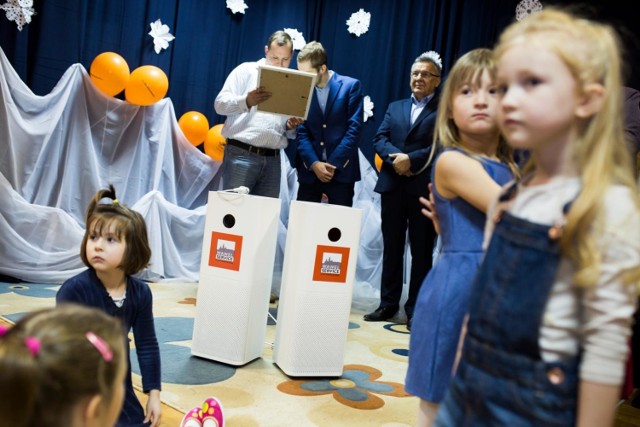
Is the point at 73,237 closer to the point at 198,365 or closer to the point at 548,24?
the point at 198,365

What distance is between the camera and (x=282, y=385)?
2.27 meters

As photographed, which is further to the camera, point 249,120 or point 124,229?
point 249,120

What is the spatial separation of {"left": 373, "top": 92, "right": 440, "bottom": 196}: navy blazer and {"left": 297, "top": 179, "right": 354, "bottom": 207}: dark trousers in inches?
7.4

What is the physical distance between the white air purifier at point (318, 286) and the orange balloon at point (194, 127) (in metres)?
2.30

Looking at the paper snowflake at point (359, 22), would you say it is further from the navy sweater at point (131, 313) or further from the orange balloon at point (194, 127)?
the navy sweater at point (131, 313)

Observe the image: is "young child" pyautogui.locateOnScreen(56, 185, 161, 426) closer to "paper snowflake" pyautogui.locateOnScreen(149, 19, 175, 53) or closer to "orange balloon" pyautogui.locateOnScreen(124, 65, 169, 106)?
"orange balloon" pyautogui.locateOnScreen(124, 65, 169, 106)

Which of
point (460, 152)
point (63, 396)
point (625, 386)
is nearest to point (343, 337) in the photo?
point (625, 386)

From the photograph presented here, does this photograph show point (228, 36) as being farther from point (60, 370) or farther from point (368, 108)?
point (60, 370)

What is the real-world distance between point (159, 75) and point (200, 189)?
937 millimetres

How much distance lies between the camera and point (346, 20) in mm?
5215

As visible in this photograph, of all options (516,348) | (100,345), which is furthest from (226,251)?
(516,348)

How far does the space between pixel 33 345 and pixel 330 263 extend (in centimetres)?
162

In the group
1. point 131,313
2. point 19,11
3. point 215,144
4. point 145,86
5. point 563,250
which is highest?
point 19,11

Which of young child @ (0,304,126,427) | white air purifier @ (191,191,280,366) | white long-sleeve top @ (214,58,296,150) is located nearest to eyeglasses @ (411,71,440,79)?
white long-sleeve top @ (214,58,296,150)
